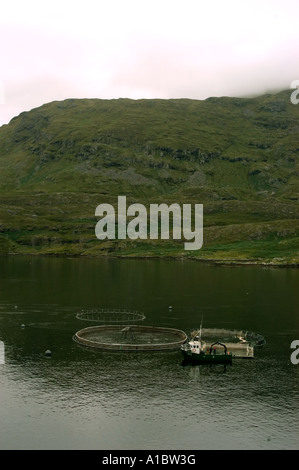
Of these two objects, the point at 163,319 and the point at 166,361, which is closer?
the point at 166,361

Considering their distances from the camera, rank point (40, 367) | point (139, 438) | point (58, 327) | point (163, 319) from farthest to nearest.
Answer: point (163, 319) < point (58, 327) < point (40, 367) < point (139, 438)

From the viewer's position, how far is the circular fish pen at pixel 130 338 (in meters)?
127

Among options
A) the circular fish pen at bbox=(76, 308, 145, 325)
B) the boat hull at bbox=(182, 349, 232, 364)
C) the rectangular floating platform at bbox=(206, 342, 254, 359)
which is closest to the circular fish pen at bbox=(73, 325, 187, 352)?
the boat hull at bbox=(182, 349, 232, 364)

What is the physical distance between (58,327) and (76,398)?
6113 centimetres

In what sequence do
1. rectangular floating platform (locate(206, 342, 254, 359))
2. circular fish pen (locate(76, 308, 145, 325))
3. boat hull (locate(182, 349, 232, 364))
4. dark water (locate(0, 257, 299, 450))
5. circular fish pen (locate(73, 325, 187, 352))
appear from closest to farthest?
dark water (locate(0, 257, 299, 450)), boat hull (locate(182, 349, 232, 364)), rectangular floating platform (locate(206, 342, 254, 359)), circular fish pen (locate(73, 325, 187, 352)), circular fish pen (locate(76, 308, 145, 325))

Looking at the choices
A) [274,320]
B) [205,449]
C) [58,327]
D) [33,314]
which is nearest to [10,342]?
[58,327]

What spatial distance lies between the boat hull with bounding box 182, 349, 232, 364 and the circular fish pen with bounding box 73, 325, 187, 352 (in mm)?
11341

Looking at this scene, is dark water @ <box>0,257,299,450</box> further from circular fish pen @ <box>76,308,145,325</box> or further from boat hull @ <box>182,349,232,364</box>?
circular fish pen @ <box>76,308,145,325</box>

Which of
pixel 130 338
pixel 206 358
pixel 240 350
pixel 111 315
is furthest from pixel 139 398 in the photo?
pixel 111 315

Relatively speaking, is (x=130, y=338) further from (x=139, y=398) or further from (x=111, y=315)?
(x=139, y=398)

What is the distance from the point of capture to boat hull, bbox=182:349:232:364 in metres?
118

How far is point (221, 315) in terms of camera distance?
174 metres
